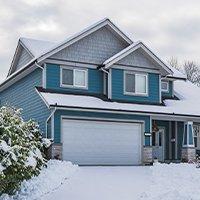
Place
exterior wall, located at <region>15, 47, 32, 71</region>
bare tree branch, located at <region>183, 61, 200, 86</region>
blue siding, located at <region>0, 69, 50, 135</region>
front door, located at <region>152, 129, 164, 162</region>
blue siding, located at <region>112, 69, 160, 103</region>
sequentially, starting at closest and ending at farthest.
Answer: blue siding, located at <region>0, 69, 50, 135</region>, blue siding, located at <region>112, 69, 160, 103</region>, front door, located at <region>152, 129, 164, 162</region>, exterior wall, located at <region>15, 47, 32, 71</region>, bare tree branch, located at <region>183, 61, 200, 86</region>

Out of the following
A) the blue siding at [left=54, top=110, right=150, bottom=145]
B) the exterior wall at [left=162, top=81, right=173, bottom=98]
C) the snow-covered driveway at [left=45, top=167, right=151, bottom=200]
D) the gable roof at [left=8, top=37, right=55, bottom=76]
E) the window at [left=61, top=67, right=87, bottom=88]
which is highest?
the gable roof at [left=8, top=37, right=55, bottom=76]

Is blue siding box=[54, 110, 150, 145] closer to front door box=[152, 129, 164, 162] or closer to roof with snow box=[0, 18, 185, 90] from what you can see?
roof with snow box=[0, 18, 185, 90]

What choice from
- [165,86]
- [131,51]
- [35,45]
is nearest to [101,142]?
[131,51]

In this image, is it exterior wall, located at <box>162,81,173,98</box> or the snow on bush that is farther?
exterior wall, located at <box>162,81,173,98</box>

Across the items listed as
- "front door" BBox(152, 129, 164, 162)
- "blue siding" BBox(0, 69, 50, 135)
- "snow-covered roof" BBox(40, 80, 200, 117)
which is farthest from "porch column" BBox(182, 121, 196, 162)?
"blue siding" BBox(0, 69, 50, 135)

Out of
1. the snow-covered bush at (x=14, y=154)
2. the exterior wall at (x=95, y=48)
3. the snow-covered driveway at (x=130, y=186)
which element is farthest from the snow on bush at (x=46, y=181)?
the exterior wall at (x=95, y=48)

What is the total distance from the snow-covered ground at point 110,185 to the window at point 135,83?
8.31 meters

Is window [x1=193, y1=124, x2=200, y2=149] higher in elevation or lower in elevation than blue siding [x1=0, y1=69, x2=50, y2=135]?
lower

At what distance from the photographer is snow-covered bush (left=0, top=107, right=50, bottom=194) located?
12500mm

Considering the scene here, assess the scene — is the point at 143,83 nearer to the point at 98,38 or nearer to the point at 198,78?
the point at 98,38

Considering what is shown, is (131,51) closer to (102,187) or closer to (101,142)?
(101,142)

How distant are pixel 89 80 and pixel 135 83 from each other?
2933 millimetres

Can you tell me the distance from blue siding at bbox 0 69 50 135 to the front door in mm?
8471

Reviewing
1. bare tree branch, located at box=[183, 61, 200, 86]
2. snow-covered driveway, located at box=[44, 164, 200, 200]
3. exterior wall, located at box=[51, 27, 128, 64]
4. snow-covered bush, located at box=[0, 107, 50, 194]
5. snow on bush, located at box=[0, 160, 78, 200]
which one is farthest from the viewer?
bare tree branch, located at box=[183, 61, 200, 86]
